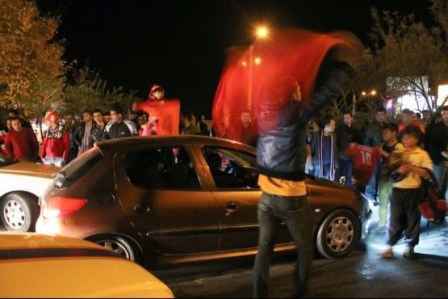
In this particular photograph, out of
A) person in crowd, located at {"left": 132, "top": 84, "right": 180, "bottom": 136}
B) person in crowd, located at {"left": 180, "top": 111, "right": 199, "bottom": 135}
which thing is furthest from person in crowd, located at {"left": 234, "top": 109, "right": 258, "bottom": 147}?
person in crowd, located at {"left": 132, "top": 84, "right": 180, "bottom": 136}

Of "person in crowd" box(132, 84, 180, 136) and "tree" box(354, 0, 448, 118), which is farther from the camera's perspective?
"tree" box(354, 0, 448, 118)

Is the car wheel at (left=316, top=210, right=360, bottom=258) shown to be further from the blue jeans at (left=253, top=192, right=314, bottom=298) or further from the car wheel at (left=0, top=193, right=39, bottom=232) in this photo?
the car wheel at (left=0, top=193, right=39, bottom=232)

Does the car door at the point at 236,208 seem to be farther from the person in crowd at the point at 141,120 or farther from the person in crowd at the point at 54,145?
the person in crowd at the point at 54,145

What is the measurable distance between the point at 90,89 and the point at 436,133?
30.1 metres

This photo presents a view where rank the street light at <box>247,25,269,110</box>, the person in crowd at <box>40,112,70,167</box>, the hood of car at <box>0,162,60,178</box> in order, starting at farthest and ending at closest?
the street light at <box>247,25,269,110</box> < the person in crowd at <box>40,112,70,167</box> < the hood of car at <box>0,162,60,178</box>

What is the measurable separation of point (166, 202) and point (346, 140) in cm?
564

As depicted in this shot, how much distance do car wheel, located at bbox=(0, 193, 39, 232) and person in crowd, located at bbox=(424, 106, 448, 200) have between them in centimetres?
582

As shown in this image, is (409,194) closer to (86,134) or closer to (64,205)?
(64,205)

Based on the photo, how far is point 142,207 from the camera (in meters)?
5.34

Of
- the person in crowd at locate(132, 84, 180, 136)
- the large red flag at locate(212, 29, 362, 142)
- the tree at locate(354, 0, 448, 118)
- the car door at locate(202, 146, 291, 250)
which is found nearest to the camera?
the large red flag at locate(212, 29, 362, 142)

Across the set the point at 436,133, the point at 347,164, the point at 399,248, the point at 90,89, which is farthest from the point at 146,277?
the point at 90,89

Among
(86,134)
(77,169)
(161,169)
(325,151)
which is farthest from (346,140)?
(77,169)

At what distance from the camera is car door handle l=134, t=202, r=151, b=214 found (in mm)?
5316

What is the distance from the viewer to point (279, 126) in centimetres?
430
